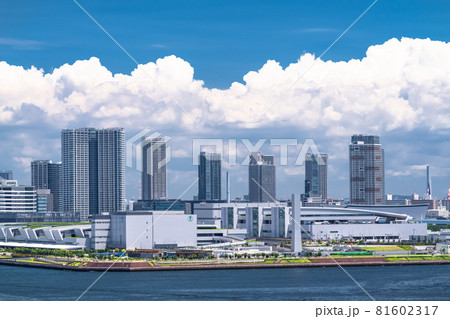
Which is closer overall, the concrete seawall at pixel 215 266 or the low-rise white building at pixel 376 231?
the concrete seawall at pixel 215 266

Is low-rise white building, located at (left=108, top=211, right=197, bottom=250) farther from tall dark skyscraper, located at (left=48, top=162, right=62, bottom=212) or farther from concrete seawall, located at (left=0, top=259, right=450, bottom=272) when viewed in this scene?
tall dark skyscraper, located at (left=48, top=162, right=62, bottom=212)

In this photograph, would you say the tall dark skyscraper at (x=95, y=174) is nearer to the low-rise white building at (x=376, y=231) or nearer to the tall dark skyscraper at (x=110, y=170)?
the tall dark skyscraper at (x=110, y=170)

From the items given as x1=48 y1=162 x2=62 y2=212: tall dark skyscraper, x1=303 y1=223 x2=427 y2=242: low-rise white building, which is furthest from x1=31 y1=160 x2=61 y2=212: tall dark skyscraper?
x1=303 y1=223 x2=427 y2=242: low-rise white building

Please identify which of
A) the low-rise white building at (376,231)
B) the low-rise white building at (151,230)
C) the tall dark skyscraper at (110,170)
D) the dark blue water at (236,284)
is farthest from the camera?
the tall dark skyscraper at (110,170)

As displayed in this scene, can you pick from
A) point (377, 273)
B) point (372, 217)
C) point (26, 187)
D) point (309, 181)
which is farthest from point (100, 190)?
point (377, 273)

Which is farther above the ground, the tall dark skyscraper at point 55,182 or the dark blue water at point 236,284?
the tall dark skyscraper at point 55,182

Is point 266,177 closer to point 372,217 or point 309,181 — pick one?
point 372,217

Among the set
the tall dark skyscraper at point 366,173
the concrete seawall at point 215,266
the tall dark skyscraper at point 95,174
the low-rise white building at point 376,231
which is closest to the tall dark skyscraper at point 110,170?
the tall dark skyscraper at point 95,174

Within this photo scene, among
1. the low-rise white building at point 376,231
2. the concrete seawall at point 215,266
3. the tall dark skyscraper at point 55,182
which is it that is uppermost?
the tall dark skyscraper at point 55,182
